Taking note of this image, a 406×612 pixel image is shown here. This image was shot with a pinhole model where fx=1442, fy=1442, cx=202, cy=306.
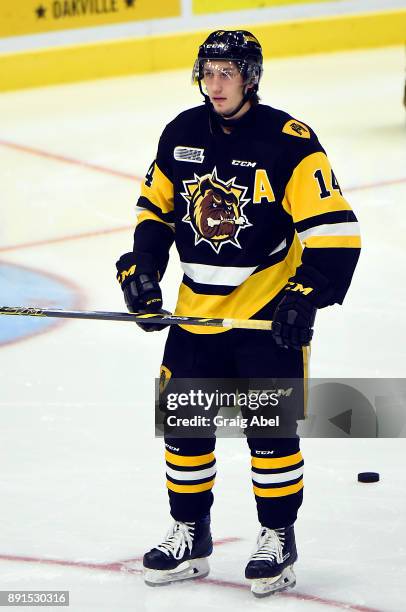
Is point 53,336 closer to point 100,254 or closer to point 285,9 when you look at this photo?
point 100,254

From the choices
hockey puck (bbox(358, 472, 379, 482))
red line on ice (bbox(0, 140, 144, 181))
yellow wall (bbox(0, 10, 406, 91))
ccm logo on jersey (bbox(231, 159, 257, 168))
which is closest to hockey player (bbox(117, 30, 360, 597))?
ccm logo on jersey (bbox(231, 159, 257, 168))

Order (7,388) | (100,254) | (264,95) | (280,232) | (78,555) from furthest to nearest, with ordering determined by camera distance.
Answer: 1. (264,95)
2. (100,254)
3. (7,388)
4. (78,555)
5. (280,232)

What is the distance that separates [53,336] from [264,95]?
4665mm

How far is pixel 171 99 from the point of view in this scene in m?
9.73

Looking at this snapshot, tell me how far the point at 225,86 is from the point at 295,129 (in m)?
0.19

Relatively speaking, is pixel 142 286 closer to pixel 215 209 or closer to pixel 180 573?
pixel 215 209

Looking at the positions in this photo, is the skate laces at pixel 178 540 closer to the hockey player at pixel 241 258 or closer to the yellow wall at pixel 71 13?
the hockey player at pixel 241 258

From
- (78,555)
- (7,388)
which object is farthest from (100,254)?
(78,555)

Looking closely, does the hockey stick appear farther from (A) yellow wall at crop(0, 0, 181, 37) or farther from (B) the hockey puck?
(A) yellow wall at crop(0, 0, 181, 37)

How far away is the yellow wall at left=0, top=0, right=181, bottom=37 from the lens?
385 inches

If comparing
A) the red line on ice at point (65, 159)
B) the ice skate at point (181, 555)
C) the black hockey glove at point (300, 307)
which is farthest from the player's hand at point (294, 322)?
the red line on ice at point (65, 159)

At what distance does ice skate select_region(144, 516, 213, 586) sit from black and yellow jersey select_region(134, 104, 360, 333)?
0.51 m

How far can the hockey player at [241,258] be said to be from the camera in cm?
323

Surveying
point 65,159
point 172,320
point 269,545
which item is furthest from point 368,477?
point 65,159
